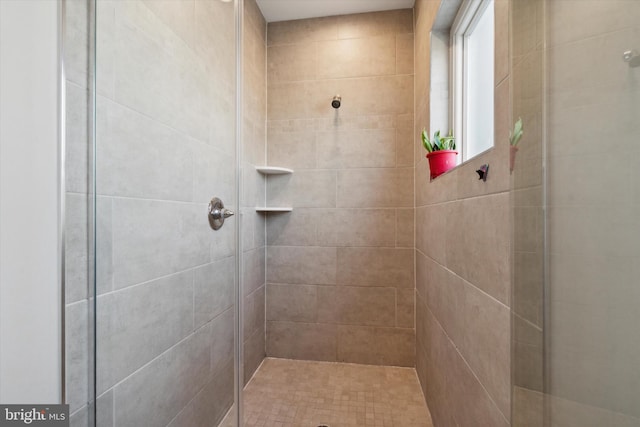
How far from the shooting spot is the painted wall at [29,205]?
0.51 m

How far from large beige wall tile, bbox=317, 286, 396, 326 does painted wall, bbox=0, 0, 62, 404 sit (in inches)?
62.8

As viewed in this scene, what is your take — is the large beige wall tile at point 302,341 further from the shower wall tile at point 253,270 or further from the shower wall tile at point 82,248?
the shower wall tile at point 82,248

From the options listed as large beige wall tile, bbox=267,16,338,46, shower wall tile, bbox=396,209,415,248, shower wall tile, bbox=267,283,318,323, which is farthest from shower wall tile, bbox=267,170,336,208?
large beige wall tile, bbox=267,16,338,46

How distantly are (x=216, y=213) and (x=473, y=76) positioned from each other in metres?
1.33

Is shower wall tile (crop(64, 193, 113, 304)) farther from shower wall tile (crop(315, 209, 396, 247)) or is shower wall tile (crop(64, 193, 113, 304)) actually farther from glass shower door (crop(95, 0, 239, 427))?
shower wall tile (crop(315, 209, 396, 247))

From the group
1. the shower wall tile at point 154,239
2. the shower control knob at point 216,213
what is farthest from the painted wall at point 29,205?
the shower control knob at point 216,213

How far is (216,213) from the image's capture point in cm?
94

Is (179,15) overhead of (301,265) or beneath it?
overhead

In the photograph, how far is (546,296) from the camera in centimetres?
48

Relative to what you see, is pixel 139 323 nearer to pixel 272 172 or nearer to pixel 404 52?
pixel 272 172

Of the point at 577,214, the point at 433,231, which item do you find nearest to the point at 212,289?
the point at 577,214

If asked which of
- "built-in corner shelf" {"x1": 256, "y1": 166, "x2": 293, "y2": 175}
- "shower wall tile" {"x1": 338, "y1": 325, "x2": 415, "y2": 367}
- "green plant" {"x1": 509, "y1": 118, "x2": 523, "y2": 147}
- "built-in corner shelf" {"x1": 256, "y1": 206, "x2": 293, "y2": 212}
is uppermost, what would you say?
"built-in corner shelf" {"x1": 256, "y1": 166, "x2": 293, "y2": 175}

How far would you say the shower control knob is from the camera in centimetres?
92

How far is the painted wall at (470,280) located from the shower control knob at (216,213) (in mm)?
833
